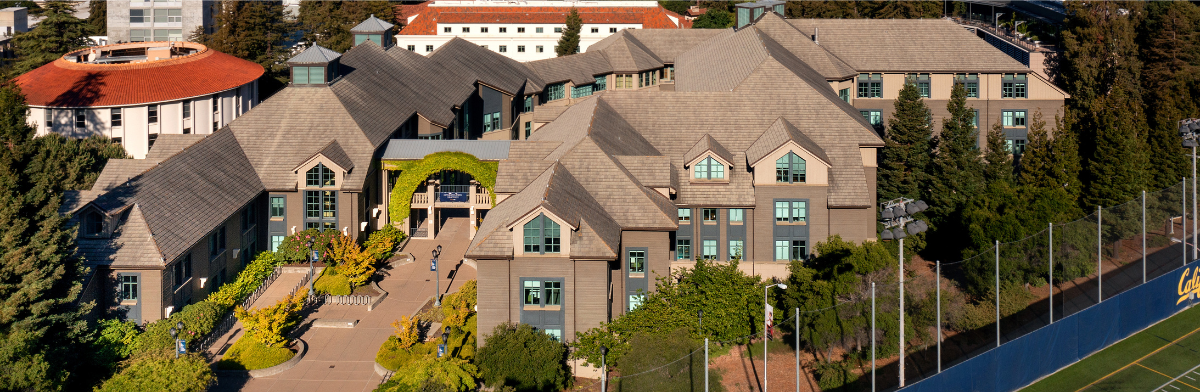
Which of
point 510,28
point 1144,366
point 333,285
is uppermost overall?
point 510,28

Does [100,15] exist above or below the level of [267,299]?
above

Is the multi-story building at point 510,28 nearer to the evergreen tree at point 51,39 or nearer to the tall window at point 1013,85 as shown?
the evergreen tree at point 51,39

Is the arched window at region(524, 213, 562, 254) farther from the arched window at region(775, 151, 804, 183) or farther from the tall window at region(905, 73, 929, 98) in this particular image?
the tall window at region(905, 73, 929, 98)

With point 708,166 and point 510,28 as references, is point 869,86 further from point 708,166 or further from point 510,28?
point 510,28

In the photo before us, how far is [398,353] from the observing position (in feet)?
185

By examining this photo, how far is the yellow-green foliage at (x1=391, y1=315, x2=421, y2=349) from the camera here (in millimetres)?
56750

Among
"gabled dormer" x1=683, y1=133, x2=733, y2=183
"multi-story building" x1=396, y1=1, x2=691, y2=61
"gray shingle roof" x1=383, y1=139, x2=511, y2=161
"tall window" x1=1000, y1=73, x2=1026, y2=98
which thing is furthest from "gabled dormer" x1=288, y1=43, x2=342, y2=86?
"multi-story building" x1=396, y1=1, x2=691, y2=61

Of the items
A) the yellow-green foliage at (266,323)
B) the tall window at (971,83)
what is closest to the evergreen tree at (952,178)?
the tall window at (971,83)

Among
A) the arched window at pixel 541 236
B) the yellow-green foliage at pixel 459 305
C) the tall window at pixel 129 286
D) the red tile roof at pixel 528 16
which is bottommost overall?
the yellow-green foliage at pixel 459 305

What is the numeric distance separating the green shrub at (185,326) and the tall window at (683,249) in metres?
23.3

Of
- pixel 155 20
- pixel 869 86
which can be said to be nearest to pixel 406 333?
pixel 869 86

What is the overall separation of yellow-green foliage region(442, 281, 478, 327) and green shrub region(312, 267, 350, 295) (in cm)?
603

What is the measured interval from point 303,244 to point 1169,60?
66244mm

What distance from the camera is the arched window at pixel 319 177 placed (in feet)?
230
